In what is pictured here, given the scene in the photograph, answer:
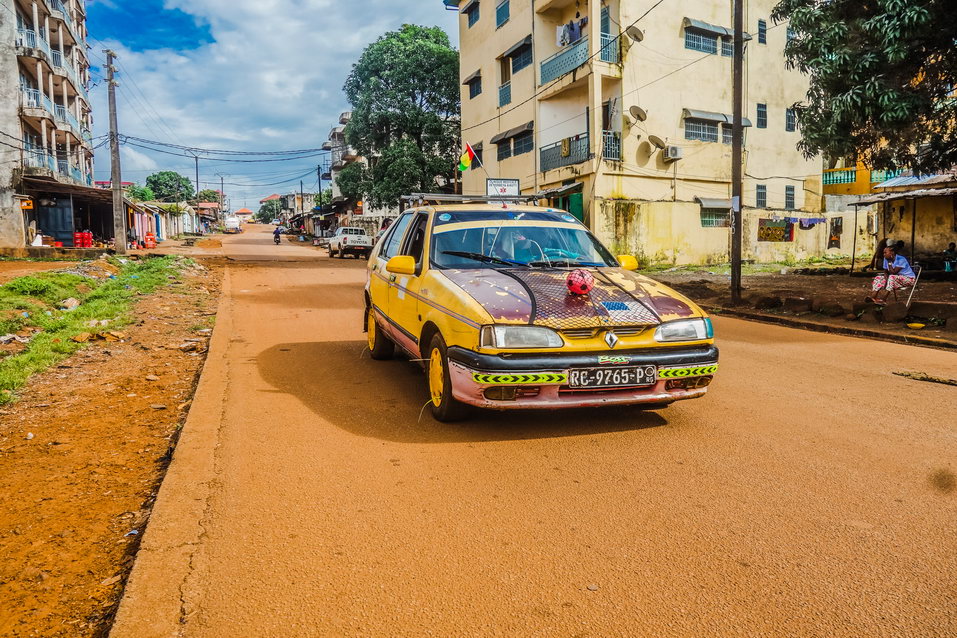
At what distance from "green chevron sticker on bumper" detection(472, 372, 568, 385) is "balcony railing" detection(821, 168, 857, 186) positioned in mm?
26561

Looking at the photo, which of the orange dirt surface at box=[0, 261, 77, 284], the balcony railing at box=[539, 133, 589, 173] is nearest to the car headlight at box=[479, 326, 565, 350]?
the orange dirt surface at box=[0, 261, 77, 284]

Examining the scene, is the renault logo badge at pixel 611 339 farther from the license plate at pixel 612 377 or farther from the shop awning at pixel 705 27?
the shop awning at pixel 705 27

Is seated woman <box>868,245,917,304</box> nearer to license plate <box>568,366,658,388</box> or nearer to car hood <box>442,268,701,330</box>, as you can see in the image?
car hood <box>442,268,701,330</box>

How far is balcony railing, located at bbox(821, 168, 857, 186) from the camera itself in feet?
87.0

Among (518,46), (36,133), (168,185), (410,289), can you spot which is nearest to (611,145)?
(518,46)

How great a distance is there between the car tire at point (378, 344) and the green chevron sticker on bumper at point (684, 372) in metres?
3.20

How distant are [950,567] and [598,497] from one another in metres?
1.49

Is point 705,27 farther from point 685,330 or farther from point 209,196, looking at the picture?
point 209,196

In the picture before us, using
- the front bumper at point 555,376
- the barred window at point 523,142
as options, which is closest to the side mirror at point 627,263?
the front bumper at point 555,376

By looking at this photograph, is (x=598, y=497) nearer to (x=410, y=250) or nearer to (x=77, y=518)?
(x=77, y=518)

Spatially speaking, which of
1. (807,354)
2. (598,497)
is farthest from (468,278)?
(807,354)

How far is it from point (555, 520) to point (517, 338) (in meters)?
1.30

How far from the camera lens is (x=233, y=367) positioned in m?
6.65

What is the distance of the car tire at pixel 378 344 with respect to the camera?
22.4 feet
